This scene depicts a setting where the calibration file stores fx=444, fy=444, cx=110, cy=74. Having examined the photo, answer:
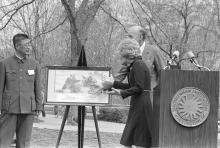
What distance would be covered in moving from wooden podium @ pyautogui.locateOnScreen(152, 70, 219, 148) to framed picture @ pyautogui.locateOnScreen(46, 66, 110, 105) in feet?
6.45

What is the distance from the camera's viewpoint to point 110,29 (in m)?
29.1

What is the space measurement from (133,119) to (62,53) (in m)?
25.6

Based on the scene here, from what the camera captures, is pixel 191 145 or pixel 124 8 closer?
pixel 191 145

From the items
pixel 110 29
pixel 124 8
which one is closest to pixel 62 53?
pixel 110 29

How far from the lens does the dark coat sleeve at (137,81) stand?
489 cm

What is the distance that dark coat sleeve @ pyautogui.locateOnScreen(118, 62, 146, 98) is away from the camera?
4.89m

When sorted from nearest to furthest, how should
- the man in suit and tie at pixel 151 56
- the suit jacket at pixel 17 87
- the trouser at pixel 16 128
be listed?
the suit jacket at pixel 17 87
the trouser at pixel 16 128
the man in suit and tie at pixel 151 56

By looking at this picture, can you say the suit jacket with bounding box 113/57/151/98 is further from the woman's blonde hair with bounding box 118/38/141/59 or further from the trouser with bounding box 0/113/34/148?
the trouser with bounding box 0/113/34/148

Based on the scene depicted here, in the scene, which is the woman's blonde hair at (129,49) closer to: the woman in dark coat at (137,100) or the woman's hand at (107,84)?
the woman in dark coat at (137,100)

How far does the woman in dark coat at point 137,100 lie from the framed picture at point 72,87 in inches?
58.7

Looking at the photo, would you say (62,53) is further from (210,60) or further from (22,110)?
(22,110)

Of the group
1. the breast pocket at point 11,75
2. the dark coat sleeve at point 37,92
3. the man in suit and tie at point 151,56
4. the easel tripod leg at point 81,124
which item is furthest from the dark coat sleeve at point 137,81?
the easel tripod leg at point 81,124

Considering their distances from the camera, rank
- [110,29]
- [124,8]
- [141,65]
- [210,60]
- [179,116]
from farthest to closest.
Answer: [110,29] < [210,60] < [124,8] < [141,65] < [179,116]

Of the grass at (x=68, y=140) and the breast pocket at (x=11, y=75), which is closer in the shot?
the breast pocket at (x=11, y=75)
